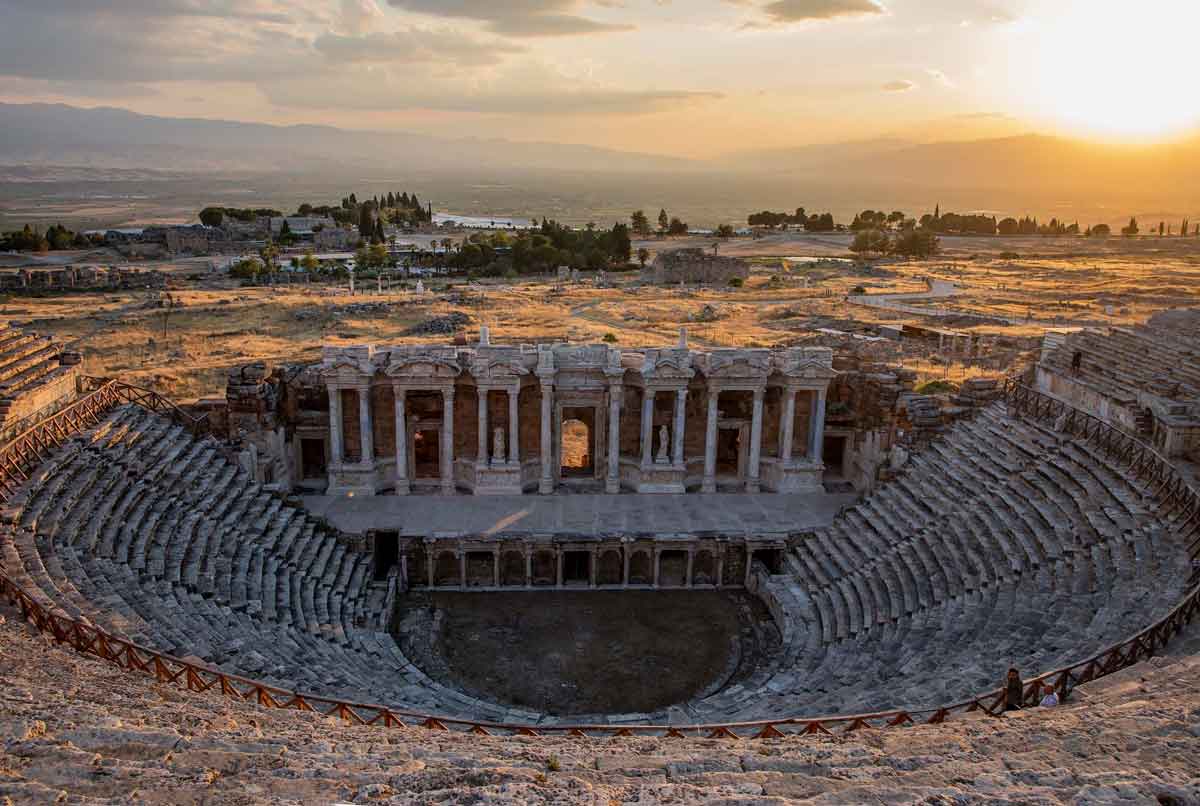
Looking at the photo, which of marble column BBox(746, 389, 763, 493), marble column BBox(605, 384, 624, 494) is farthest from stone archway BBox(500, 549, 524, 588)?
marble column BBox(746, 389, 763, 493)

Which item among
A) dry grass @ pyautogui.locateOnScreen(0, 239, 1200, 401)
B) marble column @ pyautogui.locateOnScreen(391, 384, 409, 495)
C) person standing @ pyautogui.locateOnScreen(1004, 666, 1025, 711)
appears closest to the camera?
person standing @ pyautogui.locateOnScreen(1004, 666, 1025, 711)

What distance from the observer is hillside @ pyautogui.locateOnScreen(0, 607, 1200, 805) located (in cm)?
1011

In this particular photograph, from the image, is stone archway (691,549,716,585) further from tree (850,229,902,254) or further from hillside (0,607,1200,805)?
tree (850,229,902,254)

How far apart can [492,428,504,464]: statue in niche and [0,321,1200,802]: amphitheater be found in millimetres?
96

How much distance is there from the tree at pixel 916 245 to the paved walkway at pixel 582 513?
3585 inches

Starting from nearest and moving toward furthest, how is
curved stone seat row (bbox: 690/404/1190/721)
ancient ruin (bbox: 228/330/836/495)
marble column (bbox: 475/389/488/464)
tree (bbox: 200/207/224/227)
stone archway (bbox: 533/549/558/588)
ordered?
curved stone seat row (bbox: 690/404/1190/721) < stone archway (bbox: 533/549/558/588) < ancient ruin (bbox: 228/330/836/495) < marble column (bbox: 475/389/488/464) < tree (bbox: 200/207/224/227)

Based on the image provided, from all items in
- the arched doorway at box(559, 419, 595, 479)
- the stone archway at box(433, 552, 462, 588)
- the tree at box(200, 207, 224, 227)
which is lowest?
the stone archway at box(433, 552, 462, 588)

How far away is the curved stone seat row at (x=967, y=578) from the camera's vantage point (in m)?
17.0

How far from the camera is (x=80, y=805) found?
31.0 feet

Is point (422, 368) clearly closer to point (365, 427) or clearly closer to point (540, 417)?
point (365, 427)

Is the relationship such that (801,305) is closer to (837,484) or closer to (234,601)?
(837,484)

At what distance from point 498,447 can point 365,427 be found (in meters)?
4.36

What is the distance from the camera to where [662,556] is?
90.8 feet

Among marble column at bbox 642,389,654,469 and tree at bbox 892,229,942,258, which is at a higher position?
tree at bbox 892,229,942,258
